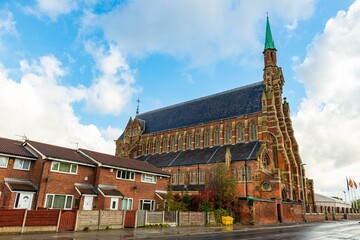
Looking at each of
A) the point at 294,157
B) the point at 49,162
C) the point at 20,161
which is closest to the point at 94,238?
the point at 49,162

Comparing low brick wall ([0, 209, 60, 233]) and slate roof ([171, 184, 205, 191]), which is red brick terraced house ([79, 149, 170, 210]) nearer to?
low brick wall ([0, 209, 60, 233])

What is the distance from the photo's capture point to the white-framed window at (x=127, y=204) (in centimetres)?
3034

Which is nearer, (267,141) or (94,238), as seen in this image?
(94,238)

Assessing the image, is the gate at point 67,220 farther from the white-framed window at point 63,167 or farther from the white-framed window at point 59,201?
the white-framed window at point 63,167

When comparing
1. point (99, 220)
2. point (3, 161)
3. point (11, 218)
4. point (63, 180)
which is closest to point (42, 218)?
point (11, 218)

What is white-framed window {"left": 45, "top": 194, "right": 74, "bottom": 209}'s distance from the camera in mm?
25484

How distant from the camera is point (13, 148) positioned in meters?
26.5

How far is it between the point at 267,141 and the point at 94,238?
3831 centimetres

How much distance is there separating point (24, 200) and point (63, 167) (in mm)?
4439

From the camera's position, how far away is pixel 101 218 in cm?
2264

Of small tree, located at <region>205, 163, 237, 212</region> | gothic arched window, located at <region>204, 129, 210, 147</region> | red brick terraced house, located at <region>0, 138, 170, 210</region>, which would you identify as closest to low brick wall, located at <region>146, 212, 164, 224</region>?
red brick terraced house, located at <region>0, 138, 170, 210</region>

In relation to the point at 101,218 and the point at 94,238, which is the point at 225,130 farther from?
the point at 94,238

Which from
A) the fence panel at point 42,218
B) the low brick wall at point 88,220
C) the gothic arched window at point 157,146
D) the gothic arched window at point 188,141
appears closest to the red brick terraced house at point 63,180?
the low brick wall at point 88,220

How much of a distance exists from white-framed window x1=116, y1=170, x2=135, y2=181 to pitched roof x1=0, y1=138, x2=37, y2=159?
899 centimetres
